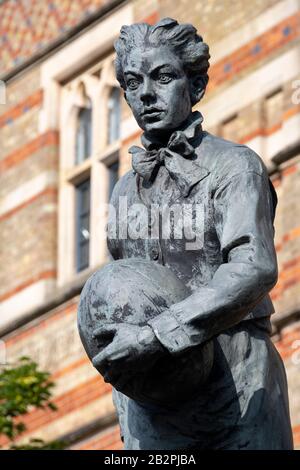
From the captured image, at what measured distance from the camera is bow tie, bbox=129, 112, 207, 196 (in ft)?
21.9

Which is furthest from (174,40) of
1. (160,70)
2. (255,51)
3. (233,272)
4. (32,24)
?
(32,24)

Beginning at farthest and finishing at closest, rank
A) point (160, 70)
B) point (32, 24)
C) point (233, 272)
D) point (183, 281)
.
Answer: point (32, 24) → point (160, 70) → point (183, 281) → point (233, 272)

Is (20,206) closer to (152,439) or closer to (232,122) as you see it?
(232,122)

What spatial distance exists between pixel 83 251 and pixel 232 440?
15426 millimetres

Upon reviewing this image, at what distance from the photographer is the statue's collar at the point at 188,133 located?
22.1ft

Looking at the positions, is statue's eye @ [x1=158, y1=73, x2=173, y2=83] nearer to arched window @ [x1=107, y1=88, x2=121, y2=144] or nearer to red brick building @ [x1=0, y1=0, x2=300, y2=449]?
red brick building @ [x1=0, y1=0, x2=300, y2=449]

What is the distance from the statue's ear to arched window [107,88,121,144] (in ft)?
49.2

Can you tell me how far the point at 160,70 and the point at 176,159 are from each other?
0.25m

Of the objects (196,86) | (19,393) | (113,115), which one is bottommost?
(113,115)

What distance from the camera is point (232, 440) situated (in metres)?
6.48

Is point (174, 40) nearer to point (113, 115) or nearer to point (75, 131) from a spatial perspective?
point (113, 115)

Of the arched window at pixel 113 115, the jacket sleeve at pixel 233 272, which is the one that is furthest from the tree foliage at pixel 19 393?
the jacket sleeve at pixel 233 272

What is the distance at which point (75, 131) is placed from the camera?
22.4 metres

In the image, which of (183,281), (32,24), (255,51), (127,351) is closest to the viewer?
(127,351)
